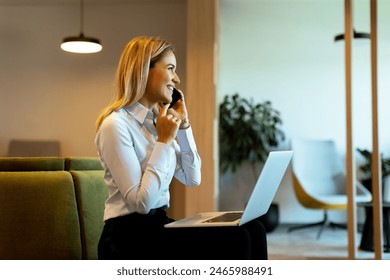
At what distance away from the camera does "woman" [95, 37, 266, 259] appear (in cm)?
123

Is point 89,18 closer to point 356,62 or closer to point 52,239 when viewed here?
point 52,239

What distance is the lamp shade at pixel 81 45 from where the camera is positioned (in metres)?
1.97

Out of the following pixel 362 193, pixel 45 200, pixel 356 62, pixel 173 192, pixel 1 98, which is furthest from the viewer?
pixel 356 62

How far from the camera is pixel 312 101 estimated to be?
16.0 feet

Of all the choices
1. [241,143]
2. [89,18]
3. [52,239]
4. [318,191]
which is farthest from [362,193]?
[52,239]

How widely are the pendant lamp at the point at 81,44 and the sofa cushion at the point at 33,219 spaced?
63 centimetres

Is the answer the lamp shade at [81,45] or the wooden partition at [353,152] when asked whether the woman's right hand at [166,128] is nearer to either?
the lamp shade at [81,45]

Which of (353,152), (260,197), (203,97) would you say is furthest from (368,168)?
(260,197)

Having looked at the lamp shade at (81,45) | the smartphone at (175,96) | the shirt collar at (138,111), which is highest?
the lamp shade at (81,45)

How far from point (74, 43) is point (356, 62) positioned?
10.4 feet

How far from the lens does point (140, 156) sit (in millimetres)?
1302

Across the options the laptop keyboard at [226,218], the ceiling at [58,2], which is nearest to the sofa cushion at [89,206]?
the laptop keyboard at [226,218]
